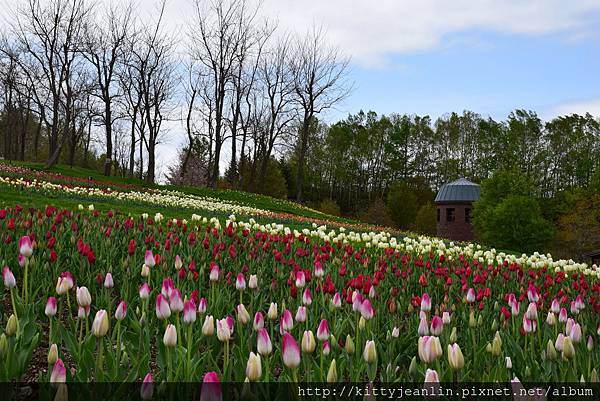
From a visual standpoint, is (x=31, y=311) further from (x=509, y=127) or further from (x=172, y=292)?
Answer: (x=509, y=127)

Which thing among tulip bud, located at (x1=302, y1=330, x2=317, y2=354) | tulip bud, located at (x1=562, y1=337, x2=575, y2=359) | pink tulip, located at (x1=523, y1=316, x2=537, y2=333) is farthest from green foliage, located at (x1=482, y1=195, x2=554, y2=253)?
tulip bud, located at (x1=302, y1=330, x2=317, y2=354)

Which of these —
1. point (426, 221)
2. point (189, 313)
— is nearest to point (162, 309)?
point (189, 313)

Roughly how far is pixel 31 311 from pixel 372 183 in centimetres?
6181

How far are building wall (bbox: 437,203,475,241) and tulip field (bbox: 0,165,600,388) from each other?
4287 cm

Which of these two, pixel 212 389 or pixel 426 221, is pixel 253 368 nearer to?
pixel 212 389

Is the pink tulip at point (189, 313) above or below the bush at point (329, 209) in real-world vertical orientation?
below

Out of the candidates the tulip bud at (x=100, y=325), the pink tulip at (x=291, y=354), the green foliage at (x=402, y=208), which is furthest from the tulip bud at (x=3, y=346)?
the green foliage at (x=402, y=208)

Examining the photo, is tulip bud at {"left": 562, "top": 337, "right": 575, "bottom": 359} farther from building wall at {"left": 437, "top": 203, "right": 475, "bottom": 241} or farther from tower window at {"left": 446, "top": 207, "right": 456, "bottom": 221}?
tower window at {"left": 446, "top": 207, "right": 456, "bottom": 221}

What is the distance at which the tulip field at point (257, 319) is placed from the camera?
232 centimetres

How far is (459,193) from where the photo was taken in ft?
160

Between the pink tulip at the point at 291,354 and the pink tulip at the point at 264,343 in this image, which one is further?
the pink tulip at the point at 264,343

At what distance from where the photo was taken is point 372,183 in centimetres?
6388

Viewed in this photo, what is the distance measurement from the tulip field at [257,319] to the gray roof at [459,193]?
43.0 m

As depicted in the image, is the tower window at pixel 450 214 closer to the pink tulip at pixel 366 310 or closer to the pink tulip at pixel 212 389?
the pink tulip at pixel 366 310
